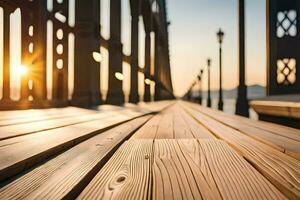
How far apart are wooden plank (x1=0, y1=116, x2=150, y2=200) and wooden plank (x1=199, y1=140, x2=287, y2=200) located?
632mm

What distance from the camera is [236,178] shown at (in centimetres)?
161

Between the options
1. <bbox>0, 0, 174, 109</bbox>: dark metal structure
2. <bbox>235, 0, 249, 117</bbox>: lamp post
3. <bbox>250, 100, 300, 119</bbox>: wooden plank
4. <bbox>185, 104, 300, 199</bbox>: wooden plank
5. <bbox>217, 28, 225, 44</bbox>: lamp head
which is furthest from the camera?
<bbox>217, 28, 225, 44</bbox>: lamp head

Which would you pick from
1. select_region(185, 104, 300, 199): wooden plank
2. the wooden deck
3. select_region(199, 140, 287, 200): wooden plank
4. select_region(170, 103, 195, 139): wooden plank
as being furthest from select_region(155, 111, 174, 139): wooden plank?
select_region(199, 140, 287, 200): wooden plank

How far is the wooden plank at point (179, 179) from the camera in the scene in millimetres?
1349

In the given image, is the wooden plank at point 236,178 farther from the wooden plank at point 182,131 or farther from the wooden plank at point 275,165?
the wooden plank at point 182,131

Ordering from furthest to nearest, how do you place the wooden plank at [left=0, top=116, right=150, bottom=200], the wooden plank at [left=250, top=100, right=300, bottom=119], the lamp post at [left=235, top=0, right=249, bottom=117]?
1. the lamp post at [left=235, top=0, right=249, bottom=117]
2. the wooden plank at [left=250, top=100, right=300, bottom=119]
3. the wooden plank at [left=0, top=116, right=150, bottom=200]

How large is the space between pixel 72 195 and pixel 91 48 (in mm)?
10177

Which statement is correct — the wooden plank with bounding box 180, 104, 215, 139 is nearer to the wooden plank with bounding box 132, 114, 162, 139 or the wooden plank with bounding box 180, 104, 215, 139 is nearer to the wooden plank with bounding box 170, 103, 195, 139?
the wooden plank with bounding box 170, 103, 195, 139

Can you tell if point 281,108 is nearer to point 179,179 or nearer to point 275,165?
point 275,165

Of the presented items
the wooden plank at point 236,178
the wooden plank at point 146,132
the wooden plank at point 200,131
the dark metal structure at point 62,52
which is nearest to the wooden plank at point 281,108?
the wooden plank at point 200,131

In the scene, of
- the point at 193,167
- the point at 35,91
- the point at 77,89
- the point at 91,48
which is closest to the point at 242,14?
the point at 91,48

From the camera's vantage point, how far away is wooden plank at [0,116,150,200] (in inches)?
51.1

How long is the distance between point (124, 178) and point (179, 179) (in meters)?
0.27

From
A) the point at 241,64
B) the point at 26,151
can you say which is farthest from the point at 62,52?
the point at 26,151
